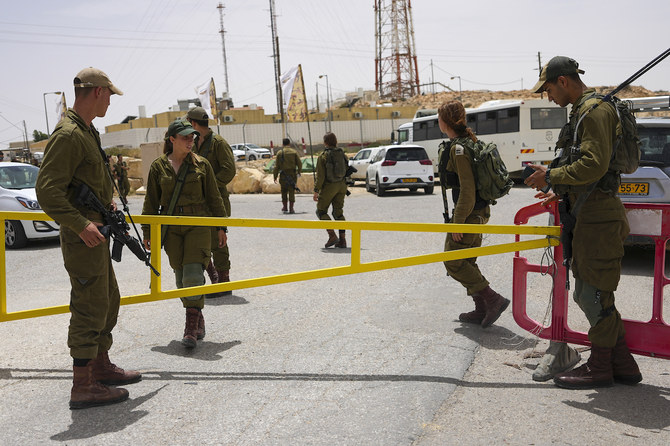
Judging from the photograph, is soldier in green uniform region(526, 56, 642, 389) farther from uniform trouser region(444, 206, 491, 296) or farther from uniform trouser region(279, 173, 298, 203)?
uniform trouser region(279, 173, 298, 203)

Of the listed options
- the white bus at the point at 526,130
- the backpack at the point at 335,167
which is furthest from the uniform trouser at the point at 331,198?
the white bus at the point at 526,130

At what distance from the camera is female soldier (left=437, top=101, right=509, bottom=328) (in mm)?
5059

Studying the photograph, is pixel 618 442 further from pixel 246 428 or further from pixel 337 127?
pixel 337 127

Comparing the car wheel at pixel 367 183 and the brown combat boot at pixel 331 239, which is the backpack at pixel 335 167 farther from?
the car wheel at pixel 367 183

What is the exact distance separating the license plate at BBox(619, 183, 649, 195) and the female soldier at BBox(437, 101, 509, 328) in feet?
10.7

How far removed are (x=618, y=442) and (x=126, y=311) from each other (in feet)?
15.3

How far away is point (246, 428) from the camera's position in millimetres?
3512

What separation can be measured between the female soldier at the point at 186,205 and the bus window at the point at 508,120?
20.0 metres

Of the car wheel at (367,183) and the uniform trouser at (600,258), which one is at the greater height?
the uniform trouser at (600,258)

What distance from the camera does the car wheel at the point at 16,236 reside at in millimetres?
11742

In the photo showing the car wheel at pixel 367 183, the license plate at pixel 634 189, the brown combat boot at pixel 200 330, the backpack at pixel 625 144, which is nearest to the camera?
the backpack at pixel 625 144

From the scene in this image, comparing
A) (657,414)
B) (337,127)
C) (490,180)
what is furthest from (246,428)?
(337,127)

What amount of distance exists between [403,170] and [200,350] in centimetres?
1768

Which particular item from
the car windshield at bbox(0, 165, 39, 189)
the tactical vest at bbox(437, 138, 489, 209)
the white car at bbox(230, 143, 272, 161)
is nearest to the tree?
the white car at bbox(230, 143, 272, 161)
